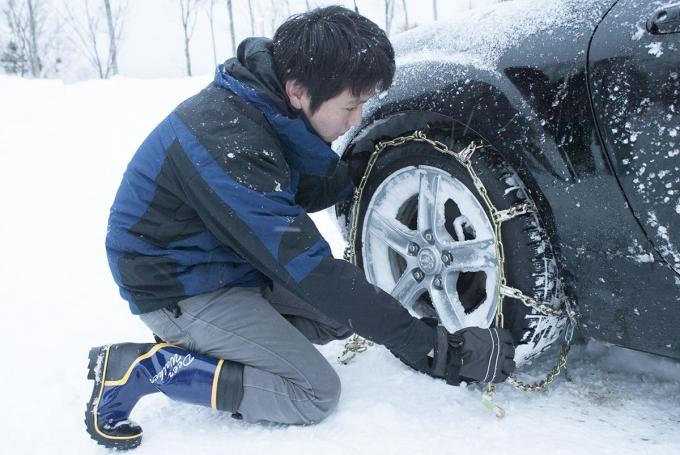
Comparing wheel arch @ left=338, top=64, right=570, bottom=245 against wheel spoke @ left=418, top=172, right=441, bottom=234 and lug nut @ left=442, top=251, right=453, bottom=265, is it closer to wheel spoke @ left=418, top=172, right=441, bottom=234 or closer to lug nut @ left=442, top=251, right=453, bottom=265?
wheel spoke @ left=418, top=172, right=441, bottom=234

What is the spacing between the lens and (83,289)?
3199 mm

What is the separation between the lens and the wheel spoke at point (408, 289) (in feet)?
6.38

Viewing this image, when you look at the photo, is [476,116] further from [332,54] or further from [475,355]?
[475,355]

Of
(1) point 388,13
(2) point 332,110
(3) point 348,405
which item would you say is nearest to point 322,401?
(3) point 348,405

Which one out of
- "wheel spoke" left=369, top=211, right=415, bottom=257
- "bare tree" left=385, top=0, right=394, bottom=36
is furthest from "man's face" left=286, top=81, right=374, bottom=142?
"bare tree" left=385, top=0, right=394, bottom=36

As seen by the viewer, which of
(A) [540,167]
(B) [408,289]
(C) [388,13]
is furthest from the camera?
(C) [388,13]

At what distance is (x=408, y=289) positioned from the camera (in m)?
1.97

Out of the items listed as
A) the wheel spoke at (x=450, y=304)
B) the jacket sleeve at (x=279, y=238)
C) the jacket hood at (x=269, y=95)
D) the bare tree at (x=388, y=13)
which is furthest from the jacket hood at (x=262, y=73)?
the bare tree at (x=388, y=13)

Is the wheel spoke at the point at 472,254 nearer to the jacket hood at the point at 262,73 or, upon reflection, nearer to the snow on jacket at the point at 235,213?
the snow on jacket at the point at 235,213

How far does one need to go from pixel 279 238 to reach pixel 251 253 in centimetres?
11

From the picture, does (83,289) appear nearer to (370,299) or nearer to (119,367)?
(119,367)

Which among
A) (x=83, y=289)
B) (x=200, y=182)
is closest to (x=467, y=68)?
(x=200, y=182)

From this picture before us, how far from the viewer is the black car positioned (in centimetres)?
131

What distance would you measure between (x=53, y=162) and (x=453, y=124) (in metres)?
5.65
